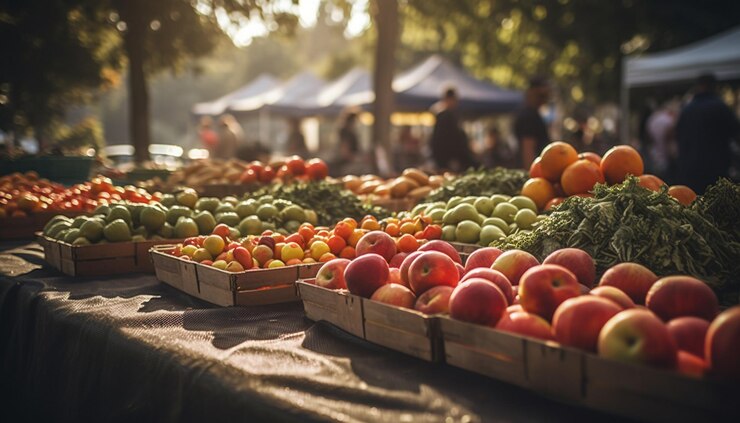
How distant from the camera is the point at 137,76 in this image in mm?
13586

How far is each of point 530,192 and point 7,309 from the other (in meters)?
3.24

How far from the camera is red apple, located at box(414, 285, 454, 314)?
7.14ft

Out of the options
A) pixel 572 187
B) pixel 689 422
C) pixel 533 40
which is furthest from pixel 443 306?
pixel 533 40

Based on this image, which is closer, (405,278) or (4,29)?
(405,278)

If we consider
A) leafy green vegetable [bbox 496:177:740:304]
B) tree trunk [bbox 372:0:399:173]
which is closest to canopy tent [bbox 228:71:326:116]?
tree trunk [bbox 372:0:399:173]

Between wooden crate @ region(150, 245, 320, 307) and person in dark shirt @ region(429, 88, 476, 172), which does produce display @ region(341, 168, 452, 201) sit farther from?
person in dark shirt @ region(429, 88, 476, 172)

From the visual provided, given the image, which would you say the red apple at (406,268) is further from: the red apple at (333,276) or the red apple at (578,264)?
the red apple at (578,264)

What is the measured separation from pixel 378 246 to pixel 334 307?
0.48 m

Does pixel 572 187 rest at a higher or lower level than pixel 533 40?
lower

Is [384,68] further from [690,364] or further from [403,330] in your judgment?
[690,364]

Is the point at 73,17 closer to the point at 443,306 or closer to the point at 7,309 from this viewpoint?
the point at 7,309

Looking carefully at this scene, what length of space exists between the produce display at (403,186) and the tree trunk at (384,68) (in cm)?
607

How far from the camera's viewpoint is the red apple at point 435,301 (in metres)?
2.18

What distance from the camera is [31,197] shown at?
18.3 feet
